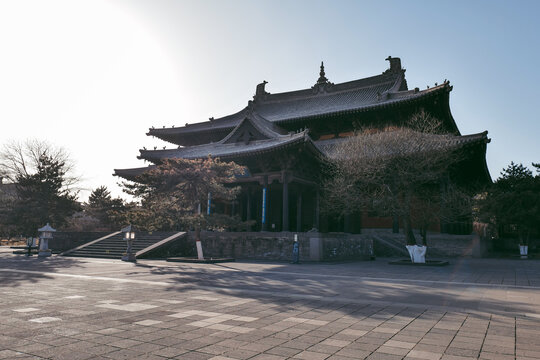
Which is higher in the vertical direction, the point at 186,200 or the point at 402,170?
the point at 402,170

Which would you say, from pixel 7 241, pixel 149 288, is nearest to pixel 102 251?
pixel 149 288

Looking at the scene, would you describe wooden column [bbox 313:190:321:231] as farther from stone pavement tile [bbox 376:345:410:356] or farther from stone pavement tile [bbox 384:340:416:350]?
stone pavement tile [bbox 376:345:410:356]

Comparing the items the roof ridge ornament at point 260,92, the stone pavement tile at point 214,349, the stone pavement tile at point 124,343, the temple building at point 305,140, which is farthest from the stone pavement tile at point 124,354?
the roof ridge ornament at point 260,92

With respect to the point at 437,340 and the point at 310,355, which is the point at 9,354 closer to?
the point at 310,355

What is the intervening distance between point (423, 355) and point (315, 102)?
29.1 metres

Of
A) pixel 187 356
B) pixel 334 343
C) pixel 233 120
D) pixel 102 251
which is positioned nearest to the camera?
pixel 187 356

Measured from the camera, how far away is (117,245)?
2009 cm

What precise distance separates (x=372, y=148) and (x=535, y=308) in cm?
1203

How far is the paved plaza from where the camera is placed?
3639 mm

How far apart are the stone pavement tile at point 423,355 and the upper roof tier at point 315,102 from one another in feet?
71.9

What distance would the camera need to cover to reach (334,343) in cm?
394

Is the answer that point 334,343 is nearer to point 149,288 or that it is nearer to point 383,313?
point 383,313

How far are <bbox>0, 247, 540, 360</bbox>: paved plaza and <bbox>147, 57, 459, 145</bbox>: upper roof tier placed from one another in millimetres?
18344

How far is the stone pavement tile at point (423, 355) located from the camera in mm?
3479
